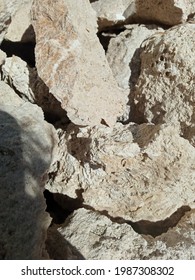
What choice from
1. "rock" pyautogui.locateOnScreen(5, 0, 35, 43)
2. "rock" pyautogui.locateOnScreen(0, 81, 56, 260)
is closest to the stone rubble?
"rock" pyautogui.locateOnScreen(0, 81, 56, 260)

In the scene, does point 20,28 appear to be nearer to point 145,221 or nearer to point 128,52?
point 128,52

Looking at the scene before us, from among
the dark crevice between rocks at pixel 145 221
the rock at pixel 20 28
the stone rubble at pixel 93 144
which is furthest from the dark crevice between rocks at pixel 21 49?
the dark crevice between rocks at pixel 145 221

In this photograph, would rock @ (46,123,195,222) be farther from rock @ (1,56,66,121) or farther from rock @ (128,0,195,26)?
rock @ (128,0,195,26)

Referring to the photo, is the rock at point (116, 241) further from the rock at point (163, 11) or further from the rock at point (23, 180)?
the rock at point (163, 11)

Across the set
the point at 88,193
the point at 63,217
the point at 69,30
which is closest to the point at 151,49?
the point at 69,30

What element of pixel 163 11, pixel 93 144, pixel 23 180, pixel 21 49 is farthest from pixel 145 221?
pixel 21 49

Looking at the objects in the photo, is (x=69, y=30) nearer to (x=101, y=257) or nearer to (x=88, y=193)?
(x=88, y=193)
